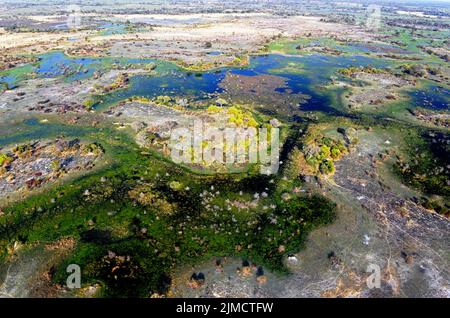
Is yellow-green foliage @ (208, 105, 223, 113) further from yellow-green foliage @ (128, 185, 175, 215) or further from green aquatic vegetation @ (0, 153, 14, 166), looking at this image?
green aquatic vegetation @ (0, 153, 14, 166)

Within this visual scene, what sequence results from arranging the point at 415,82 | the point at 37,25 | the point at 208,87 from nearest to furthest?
the point at 208,87 → the point at 415,82 → the point at 37,25

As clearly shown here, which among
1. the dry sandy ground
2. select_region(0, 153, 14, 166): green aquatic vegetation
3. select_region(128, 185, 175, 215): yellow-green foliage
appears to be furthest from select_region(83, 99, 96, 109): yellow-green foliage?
the dry sandy ground

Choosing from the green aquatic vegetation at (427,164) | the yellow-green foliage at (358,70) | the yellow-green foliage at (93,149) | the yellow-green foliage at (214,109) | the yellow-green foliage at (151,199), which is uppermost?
the yellow-green foliage at (214,109)

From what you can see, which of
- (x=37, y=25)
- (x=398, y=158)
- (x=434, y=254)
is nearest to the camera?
(x=434, y=254)

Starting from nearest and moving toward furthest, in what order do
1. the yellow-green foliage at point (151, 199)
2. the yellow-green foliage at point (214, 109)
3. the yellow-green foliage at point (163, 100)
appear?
the yellow-green foliage at point (151, 199) → the yellow-green foliage at point (214, 109) → the yellow-green foliage at point (163, 100)

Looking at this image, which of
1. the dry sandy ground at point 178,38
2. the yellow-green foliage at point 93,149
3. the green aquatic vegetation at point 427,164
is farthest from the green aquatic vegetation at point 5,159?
the dry sandy ground at point 178,38

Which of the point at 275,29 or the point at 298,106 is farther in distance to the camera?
the point at 275,29

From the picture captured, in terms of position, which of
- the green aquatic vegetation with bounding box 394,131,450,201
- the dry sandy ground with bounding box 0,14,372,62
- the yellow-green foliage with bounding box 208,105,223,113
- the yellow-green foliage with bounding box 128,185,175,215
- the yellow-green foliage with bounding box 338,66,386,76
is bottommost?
the green aquatic vegetation with bounding box 394,131,450,201

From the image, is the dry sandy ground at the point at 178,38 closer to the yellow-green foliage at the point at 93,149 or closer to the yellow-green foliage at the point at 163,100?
the yellow-green foliage at the point at 163,100

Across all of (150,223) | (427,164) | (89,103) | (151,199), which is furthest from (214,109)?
(427,164)
